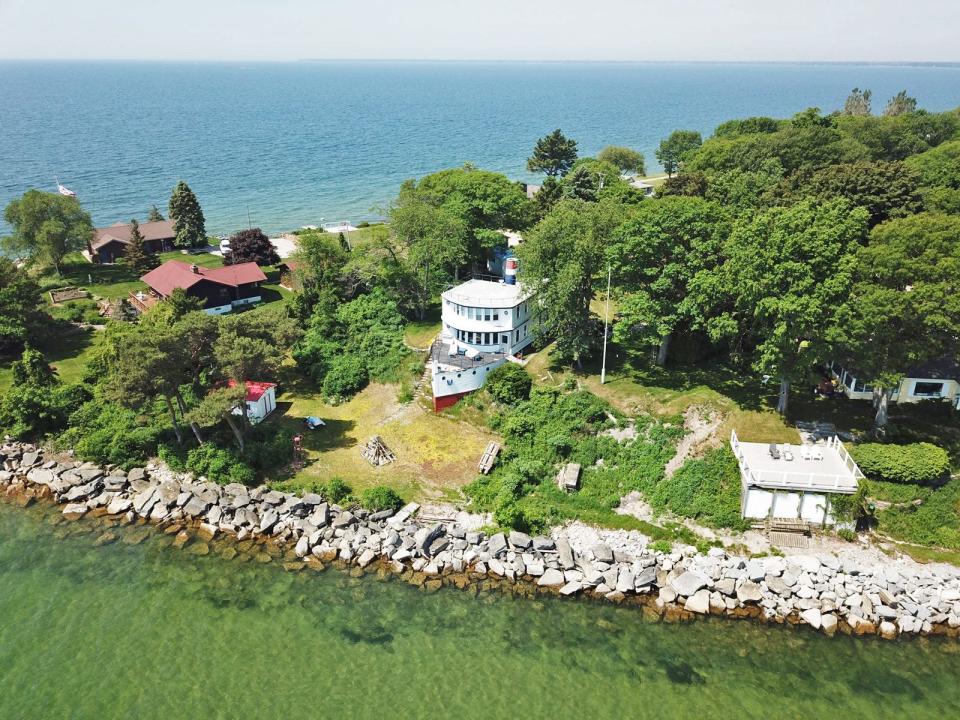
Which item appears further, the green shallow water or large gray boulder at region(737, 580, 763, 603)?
large gray boulder at region(737, 580, 763, 603)

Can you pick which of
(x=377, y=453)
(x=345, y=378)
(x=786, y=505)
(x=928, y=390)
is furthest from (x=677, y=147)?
(x=377, y=453)

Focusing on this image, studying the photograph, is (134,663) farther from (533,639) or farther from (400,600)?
(533,639)

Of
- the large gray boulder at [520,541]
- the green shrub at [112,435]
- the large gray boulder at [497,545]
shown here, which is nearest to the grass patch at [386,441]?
the large gray boulder at [497,545]

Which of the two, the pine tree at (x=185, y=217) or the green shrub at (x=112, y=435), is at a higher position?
the pine tree at (x=185, y=217)

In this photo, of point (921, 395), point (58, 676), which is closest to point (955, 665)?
point (921, 395)

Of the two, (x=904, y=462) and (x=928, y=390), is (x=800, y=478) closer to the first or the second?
(x=904, y=462)

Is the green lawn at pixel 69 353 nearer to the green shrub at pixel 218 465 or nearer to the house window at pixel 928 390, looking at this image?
the green shrub at pixel 218 465

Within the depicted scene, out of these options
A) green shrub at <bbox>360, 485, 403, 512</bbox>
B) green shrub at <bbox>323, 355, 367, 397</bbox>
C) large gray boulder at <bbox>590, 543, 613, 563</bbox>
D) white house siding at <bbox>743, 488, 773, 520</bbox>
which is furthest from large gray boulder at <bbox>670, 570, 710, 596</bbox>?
green shrub at <bbox>323, 355, 367, 397</bbox>

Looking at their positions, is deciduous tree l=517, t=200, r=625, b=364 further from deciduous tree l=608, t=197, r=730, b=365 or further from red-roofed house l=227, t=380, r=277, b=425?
red-roofed house l=227, t=380, r=277, b=425
